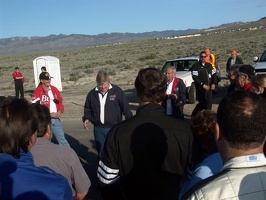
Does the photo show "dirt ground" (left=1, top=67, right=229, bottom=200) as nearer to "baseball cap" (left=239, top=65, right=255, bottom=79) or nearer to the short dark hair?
the short dark hair

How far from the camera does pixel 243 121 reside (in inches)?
80.6

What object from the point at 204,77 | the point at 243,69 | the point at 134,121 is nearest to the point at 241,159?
the point at 134,121

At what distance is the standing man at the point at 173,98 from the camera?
24.4 ft

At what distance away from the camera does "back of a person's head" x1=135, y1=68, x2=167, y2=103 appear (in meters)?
3.42

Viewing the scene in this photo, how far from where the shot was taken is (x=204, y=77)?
394 inches

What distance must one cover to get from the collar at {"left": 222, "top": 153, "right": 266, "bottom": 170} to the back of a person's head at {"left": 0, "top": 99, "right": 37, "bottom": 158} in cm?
124

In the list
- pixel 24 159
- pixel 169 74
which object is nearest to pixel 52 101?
pixel 169 74

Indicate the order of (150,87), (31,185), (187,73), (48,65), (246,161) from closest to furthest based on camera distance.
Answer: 1. (246,161)
2. (31,185)
3. (150,87)
4. (187,73)
5. (48,65)

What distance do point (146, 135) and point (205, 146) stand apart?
53 centimetres

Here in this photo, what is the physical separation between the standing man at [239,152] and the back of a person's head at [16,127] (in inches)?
43.7

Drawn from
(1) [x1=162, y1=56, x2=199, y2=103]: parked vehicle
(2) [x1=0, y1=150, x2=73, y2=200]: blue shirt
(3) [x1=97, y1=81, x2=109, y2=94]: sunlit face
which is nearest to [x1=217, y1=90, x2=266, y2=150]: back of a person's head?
(2) [x1=0, y1=150, x2=73, y2=200]: blue shirt

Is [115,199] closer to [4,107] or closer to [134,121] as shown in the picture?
[134,121]

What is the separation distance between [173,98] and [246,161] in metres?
5.54

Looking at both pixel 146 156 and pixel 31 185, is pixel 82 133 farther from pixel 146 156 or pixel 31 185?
pixel 31 185
